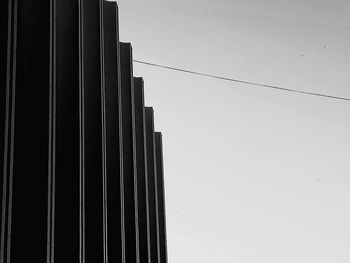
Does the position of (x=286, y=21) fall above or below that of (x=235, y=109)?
above

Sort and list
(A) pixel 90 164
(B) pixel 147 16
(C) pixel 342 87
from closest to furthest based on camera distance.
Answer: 1. (A) pixel 90 164
2. (B) pixel 147 16
3. (C) pixel 342 87

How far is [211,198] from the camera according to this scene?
38.3ft

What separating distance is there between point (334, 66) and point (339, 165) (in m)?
1.73

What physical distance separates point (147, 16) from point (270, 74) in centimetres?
236

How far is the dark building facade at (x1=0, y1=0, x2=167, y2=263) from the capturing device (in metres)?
2.41

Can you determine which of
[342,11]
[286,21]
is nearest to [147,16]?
[286,21]

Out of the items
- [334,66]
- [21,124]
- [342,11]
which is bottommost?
[21,124]

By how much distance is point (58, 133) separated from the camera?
2.99m

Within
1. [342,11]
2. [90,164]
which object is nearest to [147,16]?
[342,11]

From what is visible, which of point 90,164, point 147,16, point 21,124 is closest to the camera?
point 21,124

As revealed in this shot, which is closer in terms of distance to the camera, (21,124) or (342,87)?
(21,124)

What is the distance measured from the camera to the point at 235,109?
1202 cm

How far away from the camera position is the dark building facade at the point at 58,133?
2406mm

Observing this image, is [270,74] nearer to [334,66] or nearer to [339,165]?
[334,66]
